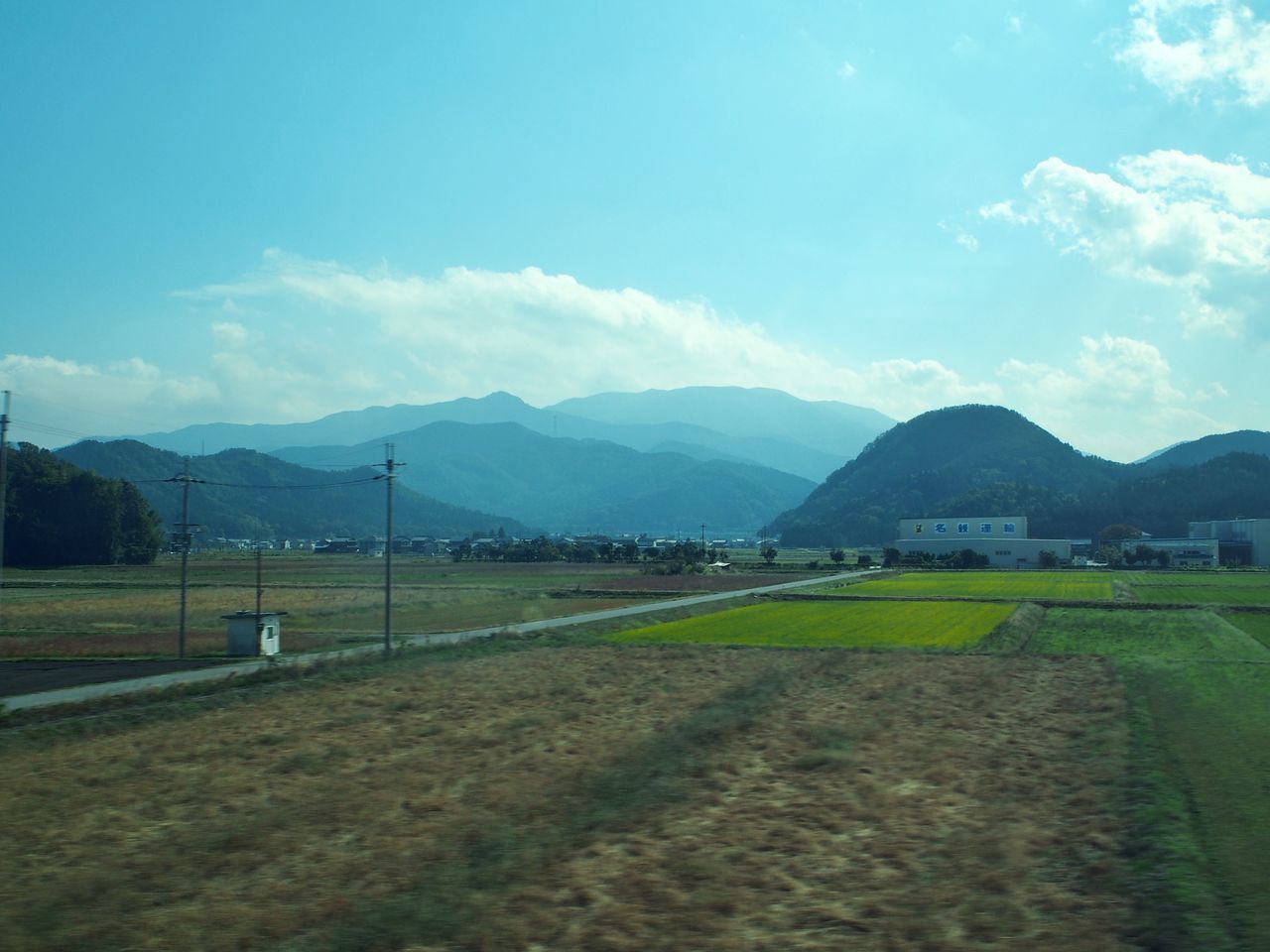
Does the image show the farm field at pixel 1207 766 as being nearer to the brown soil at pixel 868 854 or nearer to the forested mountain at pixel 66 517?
the brown soil at pixel 868 854

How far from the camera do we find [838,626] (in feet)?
113

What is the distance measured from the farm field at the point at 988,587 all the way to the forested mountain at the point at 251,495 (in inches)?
2138

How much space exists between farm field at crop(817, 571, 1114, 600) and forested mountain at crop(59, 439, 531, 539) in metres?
54.3

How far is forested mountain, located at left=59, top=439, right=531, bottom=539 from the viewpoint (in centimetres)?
10278

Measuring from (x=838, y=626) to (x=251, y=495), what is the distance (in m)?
94.6

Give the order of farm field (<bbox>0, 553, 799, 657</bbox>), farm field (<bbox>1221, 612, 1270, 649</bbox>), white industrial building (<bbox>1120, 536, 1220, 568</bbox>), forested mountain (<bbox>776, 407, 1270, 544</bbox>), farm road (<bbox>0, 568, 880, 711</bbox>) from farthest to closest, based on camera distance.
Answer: forested mountain (<bbox>776, 407, 1270, 544</bbox>) < white industrial building (<bbox>1120, 536, 1220, 568</bbox>) < farm field (<bbox>1221, 612, 1270, 649</bbox>) < farm field (<bbox>0, 553, 799, 657</bbox>) < farm road (<bbox>0, 568, 880, 711</bbox>)

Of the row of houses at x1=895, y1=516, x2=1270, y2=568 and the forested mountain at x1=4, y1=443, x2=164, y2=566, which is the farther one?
the row of houses at x1=895, y1=516, x2=1270, y2=568

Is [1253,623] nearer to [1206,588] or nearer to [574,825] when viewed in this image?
[1206,588]

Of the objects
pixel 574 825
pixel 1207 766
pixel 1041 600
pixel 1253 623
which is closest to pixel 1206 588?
pixel 1041 600

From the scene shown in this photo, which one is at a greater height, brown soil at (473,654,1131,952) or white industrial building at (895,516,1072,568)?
white industrial building at (895,516,1072,568)

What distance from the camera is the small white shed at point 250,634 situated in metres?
26.0

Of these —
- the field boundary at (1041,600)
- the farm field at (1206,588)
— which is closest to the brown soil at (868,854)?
the field boundary at (1041,600)

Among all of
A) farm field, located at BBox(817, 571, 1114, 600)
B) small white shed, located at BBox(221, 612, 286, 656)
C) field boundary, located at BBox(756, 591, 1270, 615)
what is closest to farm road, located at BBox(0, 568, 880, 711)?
small white shed, located at BBox(221, 612, 286, 656)

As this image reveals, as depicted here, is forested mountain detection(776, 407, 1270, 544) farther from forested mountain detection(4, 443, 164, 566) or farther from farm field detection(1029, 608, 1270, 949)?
farm field detection(1029, 608, 1270, 949)
